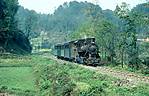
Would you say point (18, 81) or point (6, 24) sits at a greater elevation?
point (6, 24)

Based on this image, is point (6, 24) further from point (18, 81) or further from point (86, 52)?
point (18, 81)

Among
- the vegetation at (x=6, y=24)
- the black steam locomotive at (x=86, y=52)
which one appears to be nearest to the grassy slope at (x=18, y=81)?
the black steam locomotive at (x=86, y=52)

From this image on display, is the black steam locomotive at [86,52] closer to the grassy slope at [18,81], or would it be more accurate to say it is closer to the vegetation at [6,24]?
the grassy slope at [18,81]

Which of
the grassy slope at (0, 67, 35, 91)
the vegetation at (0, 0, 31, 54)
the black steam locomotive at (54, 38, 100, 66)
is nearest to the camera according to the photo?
the grassy slope at (0, 67, 35, 91)

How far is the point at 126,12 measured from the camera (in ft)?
177

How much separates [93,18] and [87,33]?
11.2ft

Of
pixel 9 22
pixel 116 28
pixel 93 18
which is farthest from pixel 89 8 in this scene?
pixel 9 22

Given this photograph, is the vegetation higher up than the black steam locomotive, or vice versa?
the vegetation

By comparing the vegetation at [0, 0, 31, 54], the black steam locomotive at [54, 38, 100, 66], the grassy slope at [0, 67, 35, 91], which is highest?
the vegetation at [0, 0, 31, 54]

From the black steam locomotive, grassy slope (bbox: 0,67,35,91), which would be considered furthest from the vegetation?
grassy slope (bbox: 0,67,35,91)

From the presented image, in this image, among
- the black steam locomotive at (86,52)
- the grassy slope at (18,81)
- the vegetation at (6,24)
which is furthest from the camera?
the vegetation at (6,24)

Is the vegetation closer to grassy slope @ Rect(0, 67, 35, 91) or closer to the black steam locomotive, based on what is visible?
the black steam locomotive

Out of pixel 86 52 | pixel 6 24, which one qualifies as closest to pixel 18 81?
pixel 86 52

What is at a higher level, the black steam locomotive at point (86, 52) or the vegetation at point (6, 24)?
the vegetation at point (6, 24)
